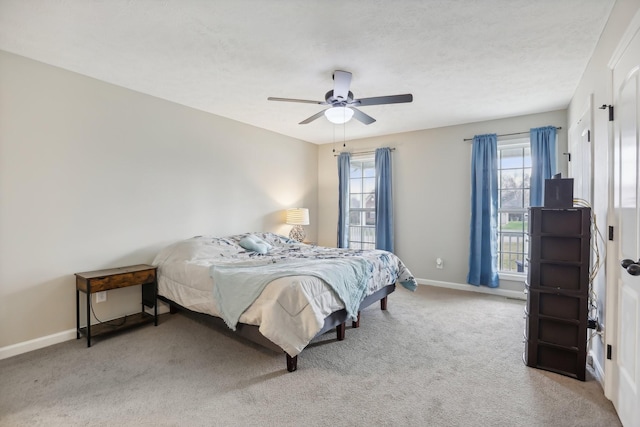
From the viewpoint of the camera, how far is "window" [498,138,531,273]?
14.9ft

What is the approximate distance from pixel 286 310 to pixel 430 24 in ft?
7.68

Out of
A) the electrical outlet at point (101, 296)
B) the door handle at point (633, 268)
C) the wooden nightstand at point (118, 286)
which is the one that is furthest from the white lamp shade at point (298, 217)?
the door handle at point (633, 268)

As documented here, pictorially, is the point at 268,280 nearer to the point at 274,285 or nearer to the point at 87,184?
the point at 274,285

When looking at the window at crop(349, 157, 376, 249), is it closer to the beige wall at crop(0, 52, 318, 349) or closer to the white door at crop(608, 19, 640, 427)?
the beige wall at crop(0, 52, 318, 349)

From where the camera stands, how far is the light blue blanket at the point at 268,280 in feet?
8.25

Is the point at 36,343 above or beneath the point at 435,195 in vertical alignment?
beneath

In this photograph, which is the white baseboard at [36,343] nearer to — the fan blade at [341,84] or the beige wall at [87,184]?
the beige wall at [87,184]

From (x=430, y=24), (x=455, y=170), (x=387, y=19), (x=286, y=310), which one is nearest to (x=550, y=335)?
(x=286, y=310)

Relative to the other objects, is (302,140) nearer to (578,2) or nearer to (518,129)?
(518,129)

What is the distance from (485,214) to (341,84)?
9.95 feet

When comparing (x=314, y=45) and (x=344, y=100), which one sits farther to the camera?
(x=344, y=100)

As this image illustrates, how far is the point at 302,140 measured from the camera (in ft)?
19.4

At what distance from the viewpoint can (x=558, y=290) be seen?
7.64 ft

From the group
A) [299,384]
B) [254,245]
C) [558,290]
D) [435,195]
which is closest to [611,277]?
[558,290]
